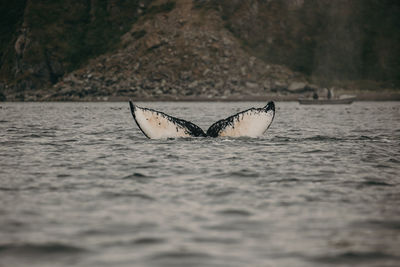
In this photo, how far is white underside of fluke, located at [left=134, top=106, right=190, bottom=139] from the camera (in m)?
26.0

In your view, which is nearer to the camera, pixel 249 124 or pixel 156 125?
pixel 156 125

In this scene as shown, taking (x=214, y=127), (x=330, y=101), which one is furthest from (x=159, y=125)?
(x=330, y=101)

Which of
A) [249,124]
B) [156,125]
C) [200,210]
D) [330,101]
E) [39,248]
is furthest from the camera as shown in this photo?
[330,101]

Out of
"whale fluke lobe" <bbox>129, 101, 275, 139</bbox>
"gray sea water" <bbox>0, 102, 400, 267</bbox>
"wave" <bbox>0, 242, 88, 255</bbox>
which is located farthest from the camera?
"whale fluke lobe" <bbox>129, 101, 275, 139</bbox>

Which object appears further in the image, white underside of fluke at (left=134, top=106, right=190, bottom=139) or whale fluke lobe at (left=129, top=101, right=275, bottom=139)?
whale fluke lobe at (left=129, top=101, right=275, bottom=139)

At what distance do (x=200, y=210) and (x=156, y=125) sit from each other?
16.4m

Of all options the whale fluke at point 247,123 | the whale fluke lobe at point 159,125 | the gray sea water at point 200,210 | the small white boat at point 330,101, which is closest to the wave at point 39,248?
the gray sea water at point 200,210

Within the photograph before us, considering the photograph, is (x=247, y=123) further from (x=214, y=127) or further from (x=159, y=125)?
(x=159, y=125)

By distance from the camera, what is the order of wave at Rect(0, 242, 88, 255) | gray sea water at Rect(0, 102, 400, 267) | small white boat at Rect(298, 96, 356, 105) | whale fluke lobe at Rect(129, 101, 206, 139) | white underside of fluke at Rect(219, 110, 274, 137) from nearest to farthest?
gray sea water at Rect(0, 102, 400, 267) → wave at Rect(0, 242, 88, 255) → whale fluke lobe at Rect(129, 101, 206, 139) → white underside of fluke at Rect(219, 110, 274, 137) → small white boat at Rect(298, 96, 356, 105)

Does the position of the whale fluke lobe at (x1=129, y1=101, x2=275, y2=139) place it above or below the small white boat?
above

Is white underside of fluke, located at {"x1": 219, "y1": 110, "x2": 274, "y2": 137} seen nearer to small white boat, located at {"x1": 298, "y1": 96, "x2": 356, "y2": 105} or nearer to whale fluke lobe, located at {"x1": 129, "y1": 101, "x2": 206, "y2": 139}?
whale fluke lobe, located at {"x1": 129, "y1": 101, "x2": 206, "y2": 139}

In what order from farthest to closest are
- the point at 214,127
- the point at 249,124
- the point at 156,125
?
1. the point at 214,127
2. the point at 249,124
3. the point at 156,125

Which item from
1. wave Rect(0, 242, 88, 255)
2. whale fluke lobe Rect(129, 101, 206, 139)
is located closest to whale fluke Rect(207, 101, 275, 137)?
whale fluke lobe Rect(129, 101, 206, 139)

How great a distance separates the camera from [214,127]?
28.9 meters
